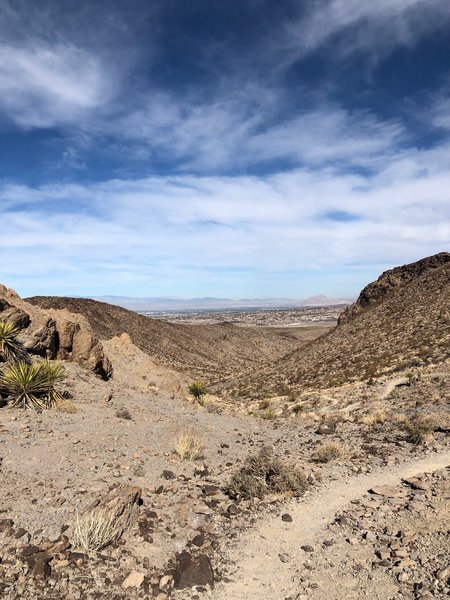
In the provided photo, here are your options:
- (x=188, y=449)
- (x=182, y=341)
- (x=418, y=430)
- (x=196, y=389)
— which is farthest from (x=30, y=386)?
(x=182, y=341)

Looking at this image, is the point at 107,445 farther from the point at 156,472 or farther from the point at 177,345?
the point at 177,345

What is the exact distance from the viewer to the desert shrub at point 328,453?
11.4 meters

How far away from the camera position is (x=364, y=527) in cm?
724

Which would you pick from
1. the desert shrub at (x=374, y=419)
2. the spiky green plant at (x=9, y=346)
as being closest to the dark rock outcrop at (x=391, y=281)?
the desert shrub at (x=374, y=419)

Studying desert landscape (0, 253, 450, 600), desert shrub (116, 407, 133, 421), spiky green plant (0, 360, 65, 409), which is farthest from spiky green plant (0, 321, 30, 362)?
desert shrub (116, 407, 133, 421)

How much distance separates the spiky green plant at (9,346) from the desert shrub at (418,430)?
14239 millimetres

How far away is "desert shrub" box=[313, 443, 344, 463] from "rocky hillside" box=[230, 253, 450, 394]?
16.2 meters

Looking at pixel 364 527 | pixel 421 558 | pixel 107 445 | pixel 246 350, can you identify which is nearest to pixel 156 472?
pixel 107 445

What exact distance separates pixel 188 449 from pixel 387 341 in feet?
88.5

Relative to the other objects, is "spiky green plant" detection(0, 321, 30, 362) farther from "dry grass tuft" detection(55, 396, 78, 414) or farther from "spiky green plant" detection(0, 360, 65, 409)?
"dry grass tuft" detection(55, 396, 78, 414)

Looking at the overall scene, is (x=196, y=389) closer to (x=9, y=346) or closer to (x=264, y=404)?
(x=264, y=404)

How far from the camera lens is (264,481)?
9.30m

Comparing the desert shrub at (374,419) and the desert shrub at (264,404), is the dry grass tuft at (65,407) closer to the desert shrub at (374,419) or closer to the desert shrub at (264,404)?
the desert shrub at (374,419)

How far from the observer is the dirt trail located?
575cm
